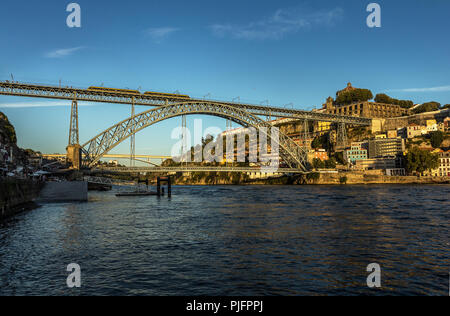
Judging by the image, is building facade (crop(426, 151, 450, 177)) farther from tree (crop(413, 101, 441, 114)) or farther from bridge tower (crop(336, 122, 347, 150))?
tree (crop(413, 101, 441, 114))

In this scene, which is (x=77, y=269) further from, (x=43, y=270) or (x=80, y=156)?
(x=80, y=156)

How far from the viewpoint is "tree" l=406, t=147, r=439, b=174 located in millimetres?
70562

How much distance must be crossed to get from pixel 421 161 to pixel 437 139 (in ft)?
47.8

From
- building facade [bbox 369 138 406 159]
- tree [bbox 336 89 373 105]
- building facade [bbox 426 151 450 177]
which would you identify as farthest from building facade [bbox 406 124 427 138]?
tree [bbox 336 89 373 105]

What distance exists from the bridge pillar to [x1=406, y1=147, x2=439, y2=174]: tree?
6354cm

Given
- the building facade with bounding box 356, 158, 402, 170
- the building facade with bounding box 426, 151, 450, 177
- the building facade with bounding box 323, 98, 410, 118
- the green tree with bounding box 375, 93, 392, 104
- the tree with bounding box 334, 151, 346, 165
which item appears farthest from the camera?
the green tree with bounding box 375, 93, 392, 104

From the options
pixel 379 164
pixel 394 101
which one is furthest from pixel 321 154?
pixel 394 101

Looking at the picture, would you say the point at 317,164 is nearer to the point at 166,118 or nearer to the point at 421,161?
the point at 421,161

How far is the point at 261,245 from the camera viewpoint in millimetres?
12977

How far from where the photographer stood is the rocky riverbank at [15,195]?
70.7 ft
